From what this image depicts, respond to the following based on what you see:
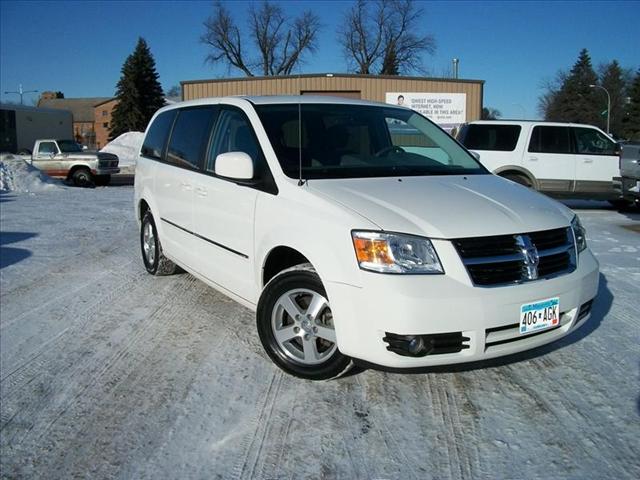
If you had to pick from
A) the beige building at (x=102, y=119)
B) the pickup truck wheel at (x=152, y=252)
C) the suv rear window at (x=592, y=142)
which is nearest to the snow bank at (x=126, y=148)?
the suv rear window at (x=592, y=142)

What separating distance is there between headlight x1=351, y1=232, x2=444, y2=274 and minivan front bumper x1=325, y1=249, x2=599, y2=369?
5cm

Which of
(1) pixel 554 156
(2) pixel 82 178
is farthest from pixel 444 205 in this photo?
(2) pixel 82 178

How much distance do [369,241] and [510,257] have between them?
31.0 inches

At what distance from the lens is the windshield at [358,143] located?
4.04m

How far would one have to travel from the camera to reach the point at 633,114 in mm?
72625

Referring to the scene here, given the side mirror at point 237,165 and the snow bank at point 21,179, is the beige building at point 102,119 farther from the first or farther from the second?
the side mirror at point 237,165

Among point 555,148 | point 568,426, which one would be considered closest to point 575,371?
point 568,426

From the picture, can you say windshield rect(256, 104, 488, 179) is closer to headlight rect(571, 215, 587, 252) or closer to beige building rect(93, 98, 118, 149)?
headlight rect(571, 215, 587, 252)

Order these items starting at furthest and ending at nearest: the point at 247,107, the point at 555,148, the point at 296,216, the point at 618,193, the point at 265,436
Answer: the point at 555,148
the point at 618,193
the point at 247,107
the point at 296,216
the point at 265,436

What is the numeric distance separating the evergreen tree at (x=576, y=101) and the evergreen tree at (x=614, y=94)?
2.66 ft

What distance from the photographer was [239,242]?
163 inches

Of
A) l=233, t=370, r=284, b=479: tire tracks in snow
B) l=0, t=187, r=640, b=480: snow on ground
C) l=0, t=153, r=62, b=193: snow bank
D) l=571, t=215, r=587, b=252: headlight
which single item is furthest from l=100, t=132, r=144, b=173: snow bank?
l=571, t=215, r=587, b=252: headlight

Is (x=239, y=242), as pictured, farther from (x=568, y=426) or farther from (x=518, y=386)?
(x=568, y=426)

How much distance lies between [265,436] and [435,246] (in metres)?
1.34
